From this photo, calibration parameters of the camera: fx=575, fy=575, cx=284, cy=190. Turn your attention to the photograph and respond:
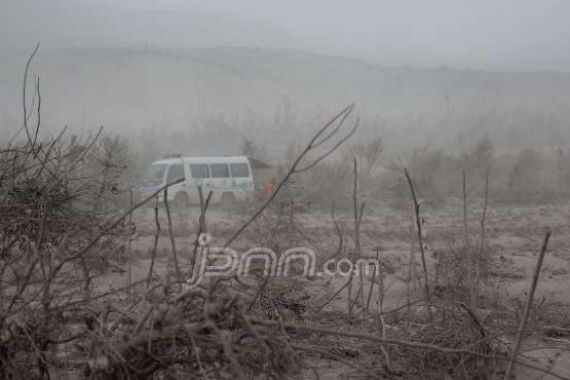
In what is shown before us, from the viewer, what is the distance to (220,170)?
16969 mm

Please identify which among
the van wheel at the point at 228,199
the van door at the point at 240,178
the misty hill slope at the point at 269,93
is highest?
the misty hill slope at the point at 269,93

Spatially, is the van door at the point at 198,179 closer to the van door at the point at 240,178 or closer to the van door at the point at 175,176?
the van door at the point at 175,176

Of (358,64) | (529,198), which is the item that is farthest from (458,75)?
(529,198)

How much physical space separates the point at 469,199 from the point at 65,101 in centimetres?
3622

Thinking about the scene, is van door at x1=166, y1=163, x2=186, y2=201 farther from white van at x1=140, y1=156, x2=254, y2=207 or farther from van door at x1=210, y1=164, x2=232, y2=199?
van door at x1=210, y1=164, x2=232, y2=199

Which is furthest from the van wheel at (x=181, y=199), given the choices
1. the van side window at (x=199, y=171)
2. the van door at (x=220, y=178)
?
the van door at (x=220, y=178)

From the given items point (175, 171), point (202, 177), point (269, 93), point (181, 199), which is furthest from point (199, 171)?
point (269, 93)

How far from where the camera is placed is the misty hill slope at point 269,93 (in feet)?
121

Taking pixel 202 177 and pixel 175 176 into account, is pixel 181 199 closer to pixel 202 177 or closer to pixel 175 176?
pixel 175 176

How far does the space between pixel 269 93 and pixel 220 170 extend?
35401 mm

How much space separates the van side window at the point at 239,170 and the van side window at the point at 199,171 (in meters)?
0.75

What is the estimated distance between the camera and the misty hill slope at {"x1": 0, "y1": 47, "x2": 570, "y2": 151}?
1448 inches

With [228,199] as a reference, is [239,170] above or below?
above

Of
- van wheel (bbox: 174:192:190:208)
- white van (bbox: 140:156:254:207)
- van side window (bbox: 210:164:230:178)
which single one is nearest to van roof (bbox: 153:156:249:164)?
white van (bbox: 140:156:254:207)
